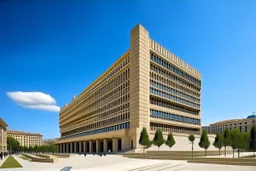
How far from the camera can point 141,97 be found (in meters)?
54.5

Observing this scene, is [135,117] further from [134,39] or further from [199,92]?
[199,92]

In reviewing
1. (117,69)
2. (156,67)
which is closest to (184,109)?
(156,67)

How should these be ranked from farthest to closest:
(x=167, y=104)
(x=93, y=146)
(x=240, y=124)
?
Answer: (x=240, y=124)
(x=93, y=146)
(x=167, y=104)

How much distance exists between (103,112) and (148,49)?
89.3ft

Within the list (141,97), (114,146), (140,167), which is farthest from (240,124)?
(140,167)

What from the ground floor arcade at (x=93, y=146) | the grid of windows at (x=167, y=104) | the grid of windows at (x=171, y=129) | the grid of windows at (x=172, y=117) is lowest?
the ground floor arcade at (x=93, y=146)

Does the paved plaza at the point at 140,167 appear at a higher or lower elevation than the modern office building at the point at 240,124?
higher

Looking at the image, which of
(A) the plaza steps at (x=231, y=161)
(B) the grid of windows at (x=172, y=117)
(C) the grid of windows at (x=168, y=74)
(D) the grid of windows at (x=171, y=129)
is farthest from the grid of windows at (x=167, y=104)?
(A) the plaza steps at (x=231, y=161)

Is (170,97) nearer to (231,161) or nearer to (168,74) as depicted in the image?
(168,74)

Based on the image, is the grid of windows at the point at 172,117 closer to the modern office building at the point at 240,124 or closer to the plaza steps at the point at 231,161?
the plaza steps at the point at 231,161

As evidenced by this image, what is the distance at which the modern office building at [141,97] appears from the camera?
55625 millimetres

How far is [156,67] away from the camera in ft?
204

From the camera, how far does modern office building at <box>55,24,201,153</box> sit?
55.6 meters

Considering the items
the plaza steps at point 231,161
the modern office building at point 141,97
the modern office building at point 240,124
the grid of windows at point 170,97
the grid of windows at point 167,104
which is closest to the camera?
the plaza steps at point 231,161
